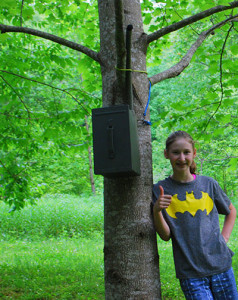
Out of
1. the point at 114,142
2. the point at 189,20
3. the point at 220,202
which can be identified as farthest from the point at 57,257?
the point at 189,20

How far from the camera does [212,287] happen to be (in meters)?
1.95

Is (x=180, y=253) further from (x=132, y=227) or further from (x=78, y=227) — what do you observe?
(x=78, y=227)

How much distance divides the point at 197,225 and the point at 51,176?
17.7 meters

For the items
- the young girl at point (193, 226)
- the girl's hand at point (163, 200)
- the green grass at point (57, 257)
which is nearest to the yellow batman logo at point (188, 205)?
the young girl at point (193, 226)

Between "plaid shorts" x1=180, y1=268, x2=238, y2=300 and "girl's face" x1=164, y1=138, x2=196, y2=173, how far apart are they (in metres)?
0.65

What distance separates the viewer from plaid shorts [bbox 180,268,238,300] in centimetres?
190

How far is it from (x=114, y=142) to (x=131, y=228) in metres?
0.51

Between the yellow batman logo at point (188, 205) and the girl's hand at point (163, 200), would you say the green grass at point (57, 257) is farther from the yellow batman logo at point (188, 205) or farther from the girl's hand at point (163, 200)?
the girl's hand at point (163, 200)

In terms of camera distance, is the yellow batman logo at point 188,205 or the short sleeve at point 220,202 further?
the short sleeve at point 220,202

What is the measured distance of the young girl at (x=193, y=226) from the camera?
75.9 inches

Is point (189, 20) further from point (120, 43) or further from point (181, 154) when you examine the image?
point (181, 154)

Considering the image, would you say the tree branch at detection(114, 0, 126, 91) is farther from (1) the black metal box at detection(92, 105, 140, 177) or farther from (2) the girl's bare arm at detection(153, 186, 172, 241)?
(2) the girl's bare arm at detection(153, 186, 172, 241)

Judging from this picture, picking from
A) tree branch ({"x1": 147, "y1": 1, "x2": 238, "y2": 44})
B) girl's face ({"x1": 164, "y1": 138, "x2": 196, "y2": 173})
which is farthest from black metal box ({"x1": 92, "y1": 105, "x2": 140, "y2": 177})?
tree branch ({"x1": 147, "y1": 1, "x2": 238, "y2": 44})

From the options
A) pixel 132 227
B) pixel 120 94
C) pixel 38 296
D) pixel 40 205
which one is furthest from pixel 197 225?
pixel 40 205
